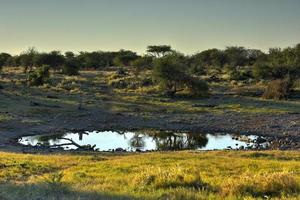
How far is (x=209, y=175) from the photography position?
1697cm

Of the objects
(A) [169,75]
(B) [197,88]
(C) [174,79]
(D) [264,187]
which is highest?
(A) [169,75]

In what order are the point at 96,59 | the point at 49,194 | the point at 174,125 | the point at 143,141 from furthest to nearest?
the point at 96,59 → the point at 174,125 → the point at 143,141 → the point at 49,194

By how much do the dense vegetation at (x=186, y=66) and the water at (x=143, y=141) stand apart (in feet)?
67.5

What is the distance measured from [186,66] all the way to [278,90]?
561 inches

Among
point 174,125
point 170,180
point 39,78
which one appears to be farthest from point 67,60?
point 170,180

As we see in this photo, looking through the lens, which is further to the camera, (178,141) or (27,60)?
(27,60)

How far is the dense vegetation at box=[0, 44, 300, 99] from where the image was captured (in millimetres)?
61031

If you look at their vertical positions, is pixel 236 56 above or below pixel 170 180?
above

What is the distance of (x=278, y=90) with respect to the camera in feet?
191

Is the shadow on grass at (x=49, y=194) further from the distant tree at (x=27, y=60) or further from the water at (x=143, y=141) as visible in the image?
the distant tree at (x=27, y=60)

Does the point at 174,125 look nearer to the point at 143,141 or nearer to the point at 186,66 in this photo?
the point at 143,141

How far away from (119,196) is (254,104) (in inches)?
1761

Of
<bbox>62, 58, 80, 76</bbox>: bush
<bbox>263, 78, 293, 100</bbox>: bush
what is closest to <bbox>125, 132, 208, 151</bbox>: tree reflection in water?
<bbox>263, 78, 293, 100</bbox>: bush

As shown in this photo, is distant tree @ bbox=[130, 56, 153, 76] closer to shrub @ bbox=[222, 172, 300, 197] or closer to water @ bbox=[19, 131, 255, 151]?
water @ bbox=[19, 131, 255, 151]
